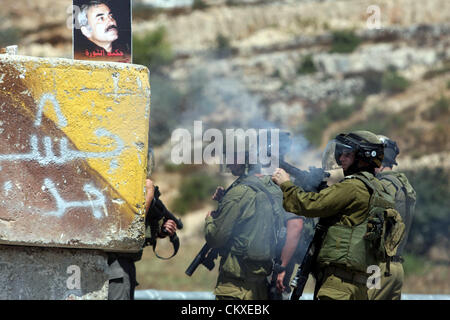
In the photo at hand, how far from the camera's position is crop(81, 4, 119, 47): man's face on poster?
3.91m

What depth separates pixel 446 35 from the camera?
3403 cm

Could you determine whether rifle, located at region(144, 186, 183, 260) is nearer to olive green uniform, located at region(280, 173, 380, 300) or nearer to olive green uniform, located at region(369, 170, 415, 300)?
olive green uniform, located at region(280, 173, 380, 300)

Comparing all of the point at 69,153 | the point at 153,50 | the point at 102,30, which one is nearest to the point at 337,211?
the point at 69,153

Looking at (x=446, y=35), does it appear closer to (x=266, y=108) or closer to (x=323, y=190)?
(x=266, y=108)

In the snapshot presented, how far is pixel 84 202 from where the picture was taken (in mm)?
3623

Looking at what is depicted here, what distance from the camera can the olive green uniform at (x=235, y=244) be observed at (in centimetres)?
465

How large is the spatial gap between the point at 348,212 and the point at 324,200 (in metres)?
0.19

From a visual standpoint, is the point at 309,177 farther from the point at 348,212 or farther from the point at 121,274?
the point at 121,274

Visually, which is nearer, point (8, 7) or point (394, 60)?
point (394, 60)

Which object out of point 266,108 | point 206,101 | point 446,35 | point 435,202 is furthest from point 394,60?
point 435,202

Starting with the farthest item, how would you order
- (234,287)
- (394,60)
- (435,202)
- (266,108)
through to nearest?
(394,60)
(266,108)
(435,202)
(234,287)

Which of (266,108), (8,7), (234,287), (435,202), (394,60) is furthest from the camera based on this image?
(8,7)

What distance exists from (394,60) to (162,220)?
99.6ft

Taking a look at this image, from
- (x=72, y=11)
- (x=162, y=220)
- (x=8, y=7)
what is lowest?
(x=162, y=220)
